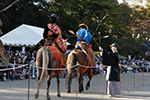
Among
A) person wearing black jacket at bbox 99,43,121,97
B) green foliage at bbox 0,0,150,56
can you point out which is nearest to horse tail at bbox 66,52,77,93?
person wearing black jacket at bbox 99,43,121,97

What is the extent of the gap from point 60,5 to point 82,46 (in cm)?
2067

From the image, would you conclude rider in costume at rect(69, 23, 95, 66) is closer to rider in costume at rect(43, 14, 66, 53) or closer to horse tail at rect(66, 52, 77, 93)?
horse tail at rect(66, 52, 77, 93)

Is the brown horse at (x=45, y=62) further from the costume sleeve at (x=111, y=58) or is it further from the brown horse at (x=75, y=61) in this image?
the costume sleeve at (x=111, y=58)

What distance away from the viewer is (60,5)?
1220 inches

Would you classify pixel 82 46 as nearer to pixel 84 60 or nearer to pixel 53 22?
A: pixel 84 60

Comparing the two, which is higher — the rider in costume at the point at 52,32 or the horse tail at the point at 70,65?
the rider in costume at the point at 52,32

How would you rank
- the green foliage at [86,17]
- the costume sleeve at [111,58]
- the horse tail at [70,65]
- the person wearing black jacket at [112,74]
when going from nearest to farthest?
1. the person wearing black jacket at [112,74]
2. the costume sleeve at [111,58]
3. the horse tail at [70,65]
4. the green foliage at [86,17]

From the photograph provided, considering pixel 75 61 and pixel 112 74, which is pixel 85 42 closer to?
pixel 75 61

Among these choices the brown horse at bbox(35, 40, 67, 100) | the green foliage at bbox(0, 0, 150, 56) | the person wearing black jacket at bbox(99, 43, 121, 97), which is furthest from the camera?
the green foliage at bbox(0, 0, 150, 56)

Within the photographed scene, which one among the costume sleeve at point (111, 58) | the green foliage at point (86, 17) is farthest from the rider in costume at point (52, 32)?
the green foliage at point (86, 17)

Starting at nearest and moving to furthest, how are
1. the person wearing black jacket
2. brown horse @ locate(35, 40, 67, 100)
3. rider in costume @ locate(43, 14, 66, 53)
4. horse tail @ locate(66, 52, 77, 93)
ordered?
brown horse @ locate(35, 40, 67, 100), rider in costume @ locate(43, 14, 66, 53), the person wearing black jacket, horse tail @ locate(66, 52, 77, 93)

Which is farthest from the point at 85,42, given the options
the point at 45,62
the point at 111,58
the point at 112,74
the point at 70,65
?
the point at 45,62

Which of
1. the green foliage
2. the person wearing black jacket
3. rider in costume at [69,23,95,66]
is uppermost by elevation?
the green foliage

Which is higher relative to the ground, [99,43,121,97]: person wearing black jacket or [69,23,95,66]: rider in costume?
[69,23,95,66]: rider in costume
